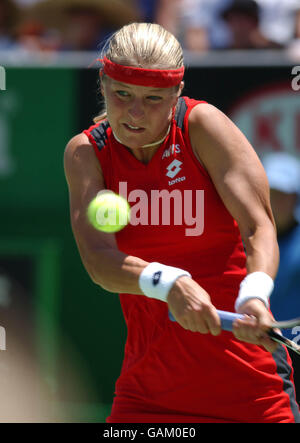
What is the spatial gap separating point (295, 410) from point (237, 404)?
0.21m

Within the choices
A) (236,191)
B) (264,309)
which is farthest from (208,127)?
(264,309)

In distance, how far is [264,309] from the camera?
223cm

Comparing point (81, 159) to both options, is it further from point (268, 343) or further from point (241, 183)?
point (268, 343)

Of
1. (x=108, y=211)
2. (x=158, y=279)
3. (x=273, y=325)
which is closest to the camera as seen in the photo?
(x=273, y=325)

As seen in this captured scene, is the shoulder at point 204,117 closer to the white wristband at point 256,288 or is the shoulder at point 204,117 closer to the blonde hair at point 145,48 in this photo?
the blonde hair at point 145,48

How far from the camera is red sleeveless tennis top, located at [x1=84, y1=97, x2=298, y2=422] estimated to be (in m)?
2.55

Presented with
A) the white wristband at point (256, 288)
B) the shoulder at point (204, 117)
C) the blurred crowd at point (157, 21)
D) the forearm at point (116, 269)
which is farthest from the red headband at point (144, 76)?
the blurred crowd at point (157, 21)

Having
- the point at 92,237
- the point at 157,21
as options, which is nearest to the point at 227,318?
the point at 92,237

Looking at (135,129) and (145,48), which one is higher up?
(145,48)

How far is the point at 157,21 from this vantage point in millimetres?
5707

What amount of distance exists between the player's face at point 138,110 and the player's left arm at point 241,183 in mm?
130

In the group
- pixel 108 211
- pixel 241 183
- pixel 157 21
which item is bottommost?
pixel 108 211

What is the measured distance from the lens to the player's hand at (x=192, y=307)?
2.22 meters

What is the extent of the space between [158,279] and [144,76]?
62cm
